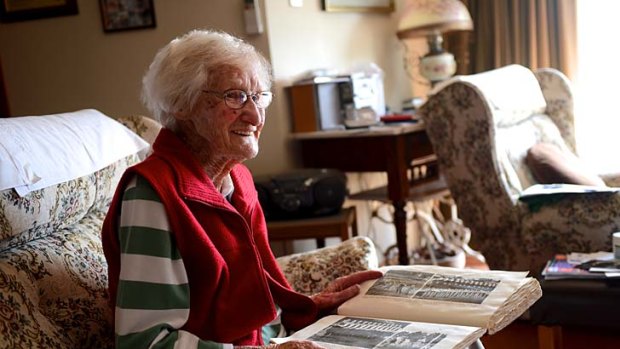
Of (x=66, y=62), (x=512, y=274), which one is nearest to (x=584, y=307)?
(x=512, y=274)

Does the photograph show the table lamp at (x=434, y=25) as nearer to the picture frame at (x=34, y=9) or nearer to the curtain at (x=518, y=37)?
the curtain at (x=518, y=37)

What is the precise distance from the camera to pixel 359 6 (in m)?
3.50

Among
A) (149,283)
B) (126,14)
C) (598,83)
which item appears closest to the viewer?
(149,283)

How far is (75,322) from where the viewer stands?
126cm

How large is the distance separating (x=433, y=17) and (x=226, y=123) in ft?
7.30

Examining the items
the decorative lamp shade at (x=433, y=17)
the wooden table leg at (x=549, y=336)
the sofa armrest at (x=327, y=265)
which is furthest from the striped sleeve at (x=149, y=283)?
the decorative lamp shade at (x=433, y=17)

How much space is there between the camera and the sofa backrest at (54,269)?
116 centimetres

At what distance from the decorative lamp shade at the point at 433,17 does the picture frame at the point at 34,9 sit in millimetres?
1547

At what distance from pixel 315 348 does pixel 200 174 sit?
368mm

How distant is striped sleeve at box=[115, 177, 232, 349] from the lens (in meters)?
A: 1.10

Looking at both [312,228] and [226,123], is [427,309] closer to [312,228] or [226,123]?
[226,123]

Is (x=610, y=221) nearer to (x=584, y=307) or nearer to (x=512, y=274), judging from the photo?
(x=584, y=307)

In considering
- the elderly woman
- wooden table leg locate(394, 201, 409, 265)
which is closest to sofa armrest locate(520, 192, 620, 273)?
wooden table leg locate(394, 201, 409, 265)

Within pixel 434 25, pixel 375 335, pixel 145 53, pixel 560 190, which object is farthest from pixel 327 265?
pixel 434 25
